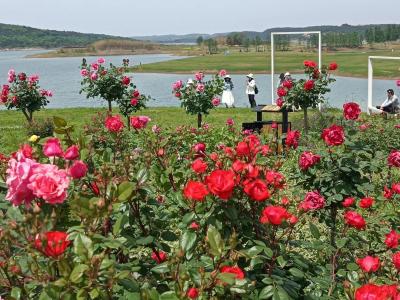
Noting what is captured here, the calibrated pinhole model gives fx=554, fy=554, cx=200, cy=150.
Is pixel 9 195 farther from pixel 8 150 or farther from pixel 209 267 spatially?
pixel 8 150

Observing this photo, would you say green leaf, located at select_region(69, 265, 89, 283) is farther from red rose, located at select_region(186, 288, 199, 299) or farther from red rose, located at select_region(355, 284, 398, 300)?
red rose, located at select_region(355, 284, 398, 300)

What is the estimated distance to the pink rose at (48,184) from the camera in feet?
5.46

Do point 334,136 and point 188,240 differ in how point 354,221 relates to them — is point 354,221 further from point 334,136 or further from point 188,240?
point 188,240

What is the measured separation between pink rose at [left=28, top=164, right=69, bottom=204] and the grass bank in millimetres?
9984

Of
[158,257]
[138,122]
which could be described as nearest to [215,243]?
[158,257]

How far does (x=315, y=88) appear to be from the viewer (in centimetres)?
970

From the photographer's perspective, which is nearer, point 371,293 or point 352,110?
point 371,293

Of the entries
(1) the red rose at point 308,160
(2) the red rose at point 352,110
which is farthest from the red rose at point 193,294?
(2) the red rose at point 352,110

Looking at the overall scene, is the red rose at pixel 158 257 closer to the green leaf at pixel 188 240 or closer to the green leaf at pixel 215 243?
the green leaf at pixel 188 240

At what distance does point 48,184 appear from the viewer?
167 cm

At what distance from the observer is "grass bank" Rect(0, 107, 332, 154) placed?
12.6m

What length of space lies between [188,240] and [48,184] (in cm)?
58

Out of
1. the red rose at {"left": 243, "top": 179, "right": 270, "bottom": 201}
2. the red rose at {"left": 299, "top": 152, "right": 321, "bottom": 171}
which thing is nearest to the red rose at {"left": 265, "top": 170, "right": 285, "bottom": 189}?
the red rose at {"left": 243, "top": 179, "right": 270, "bottom": 201}

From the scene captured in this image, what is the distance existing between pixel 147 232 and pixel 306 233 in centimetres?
370
